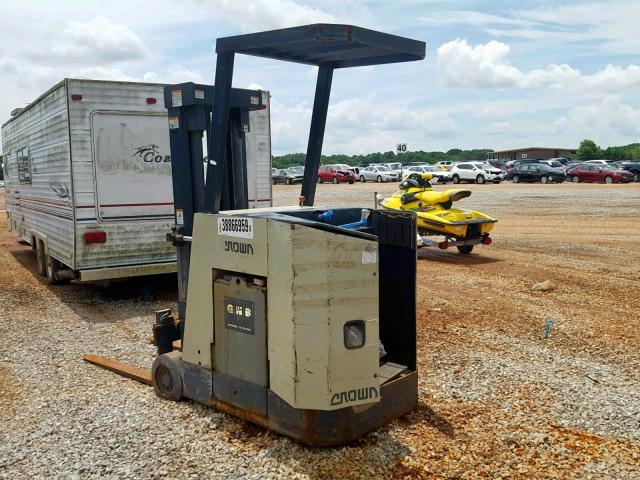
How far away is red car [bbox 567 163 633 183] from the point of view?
38.3 metres

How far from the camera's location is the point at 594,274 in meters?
10.6

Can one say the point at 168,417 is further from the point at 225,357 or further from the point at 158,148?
the point at 158,148

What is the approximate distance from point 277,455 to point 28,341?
4.34m

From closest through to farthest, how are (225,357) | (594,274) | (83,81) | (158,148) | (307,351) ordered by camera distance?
(307,351) → (225,357) → (83,81) → (158,148) → (594,274)

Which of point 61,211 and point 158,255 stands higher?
point 61,211

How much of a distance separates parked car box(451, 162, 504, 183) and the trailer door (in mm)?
33983

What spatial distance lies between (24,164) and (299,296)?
9.54 metres

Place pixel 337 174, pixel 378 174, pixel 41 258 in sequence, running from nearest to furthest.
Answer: pixel 41 258 → pixel 337 174 → pixel 378 174

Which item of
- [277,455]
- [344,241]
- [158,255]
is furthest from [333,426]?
[158,255]

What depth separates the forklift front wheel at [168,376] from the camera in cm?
Answer: 522

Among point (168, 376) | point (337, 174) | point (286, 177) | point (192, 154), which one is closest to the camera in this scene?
point (168, 376)

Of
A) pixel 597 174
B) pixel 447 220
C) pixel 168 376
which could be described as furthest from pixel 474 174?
pixel 168 376

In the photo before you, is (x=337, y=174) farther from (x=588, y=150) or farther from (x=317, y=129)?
(x=588, y=150)

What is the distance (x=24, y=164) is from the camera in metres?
11.8
